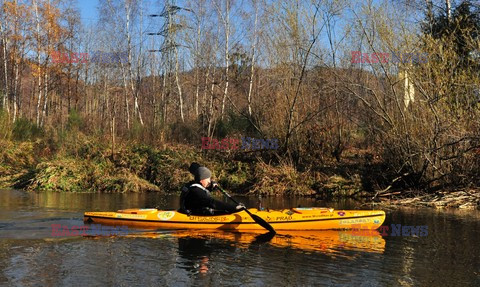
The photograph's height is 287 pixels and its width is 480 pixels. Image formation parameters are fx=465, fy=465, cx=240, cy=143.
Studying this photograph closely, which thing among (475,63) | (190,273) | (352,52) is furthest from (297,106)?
(190,273)

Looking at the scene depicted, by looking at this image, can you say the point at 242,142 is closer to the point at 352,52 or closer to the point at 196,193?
the point at 352,52

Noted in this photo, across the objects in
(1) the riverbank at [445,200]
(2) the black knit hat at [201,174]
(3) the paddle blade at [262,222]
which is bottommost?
(3) the paddle blade at [262,222]

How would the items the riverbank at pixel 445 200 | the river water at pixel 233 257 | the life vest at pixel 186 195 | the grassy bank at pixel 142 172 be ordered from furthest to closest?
1. the grassy bank at pixel 142 172
2. the riverbank at pixel 445 200
3. the life vest at pixel 186 195
4. the river water at pixel 233 257

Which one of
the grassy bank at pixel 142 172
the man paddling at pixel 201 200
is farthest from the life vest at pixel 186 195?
the grassy bank at pixel 142 172

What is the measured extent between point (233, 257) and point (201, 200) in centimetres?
224

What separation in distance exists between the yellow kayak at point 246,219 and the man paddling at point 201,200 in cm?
12

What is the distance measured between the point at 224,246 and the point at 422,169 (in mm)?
8933

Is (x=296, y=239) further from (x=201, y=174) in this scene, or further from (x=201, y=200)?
(x=201, y=174)

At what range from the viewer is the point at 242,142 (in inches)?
773

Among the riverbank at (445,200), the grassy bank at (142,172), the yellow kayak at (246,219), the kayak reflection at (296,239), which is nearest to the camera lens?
the kayak reflection at (296,239)

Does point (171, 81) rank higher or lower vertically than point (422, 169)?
higher

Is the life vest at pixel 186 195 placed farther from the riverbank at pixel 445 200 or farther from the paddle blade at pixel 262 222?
the riverbank at pixel 445 200

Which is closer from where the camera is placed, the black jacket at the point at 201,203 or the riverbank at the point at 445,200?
the black jacket at the point at 201,203

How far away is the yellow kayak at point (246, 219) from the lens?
31.3ft
